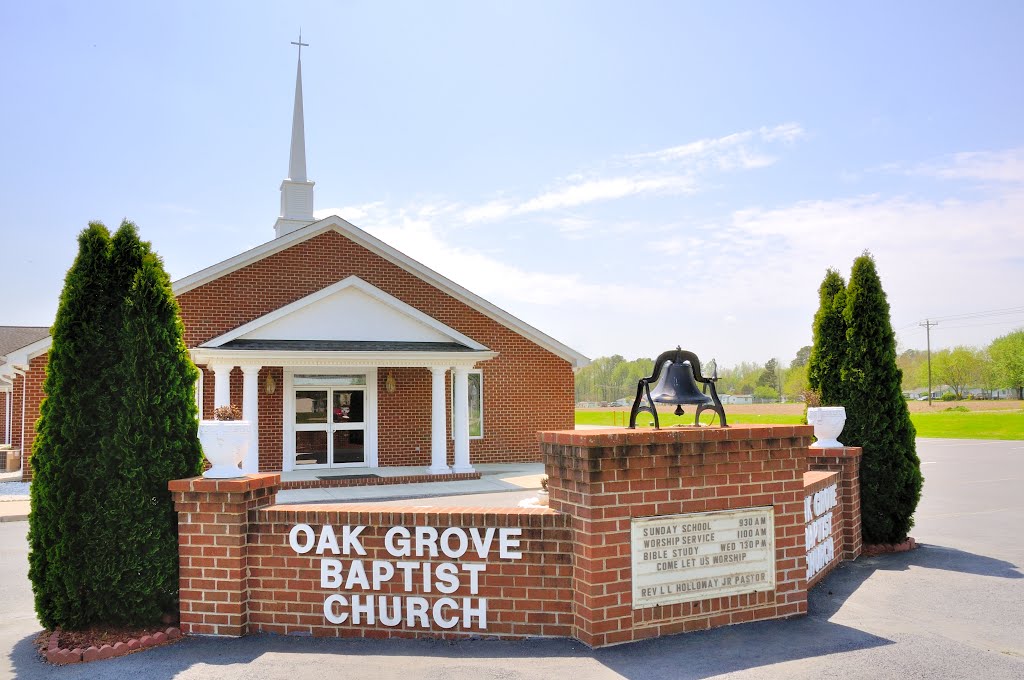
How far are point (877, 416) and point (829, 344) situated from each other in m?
1.13

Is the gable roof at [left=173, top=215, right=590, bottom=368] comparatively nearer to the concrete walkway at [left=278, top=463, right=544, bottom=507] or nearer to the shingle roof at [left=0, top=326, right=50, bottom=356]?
the concrete walkway at [left=278, top=463, right=544, bottom=507]

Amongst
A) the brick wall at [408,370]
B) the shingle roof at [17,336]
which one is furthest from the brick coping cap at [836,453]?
the shingle roof at [17,336]

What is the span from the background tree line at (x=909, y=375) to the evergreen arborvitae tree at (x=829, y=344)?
8896 cm

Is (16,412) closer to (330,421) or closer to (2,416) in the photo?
(2,416)

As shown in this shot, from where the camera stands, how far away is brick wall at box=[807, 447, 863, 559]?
924 centimetres

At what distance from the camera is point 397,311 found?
1881cm

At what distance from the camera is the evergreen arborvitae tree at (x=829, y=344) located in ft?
33.9

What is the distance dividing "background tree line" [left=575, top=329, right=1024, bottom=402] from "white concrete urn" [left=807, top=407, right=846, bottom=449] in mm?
90148

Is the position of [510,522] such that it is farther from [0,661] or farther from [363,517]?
[0,661]

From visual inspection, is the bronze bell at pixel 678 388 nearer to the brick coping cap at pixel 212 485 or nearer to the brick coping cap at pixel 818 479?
the brick coping cap at pixel 818 479

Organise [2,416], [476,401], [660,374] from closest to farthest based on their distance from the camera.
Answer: [660,374] → [476,401] → [2,416]

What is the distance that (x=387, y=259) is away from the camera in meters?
20.9

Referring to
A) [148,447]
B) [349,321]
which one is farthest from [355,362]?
[148,447]

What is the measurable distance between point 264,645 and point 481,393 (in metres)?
15.5
